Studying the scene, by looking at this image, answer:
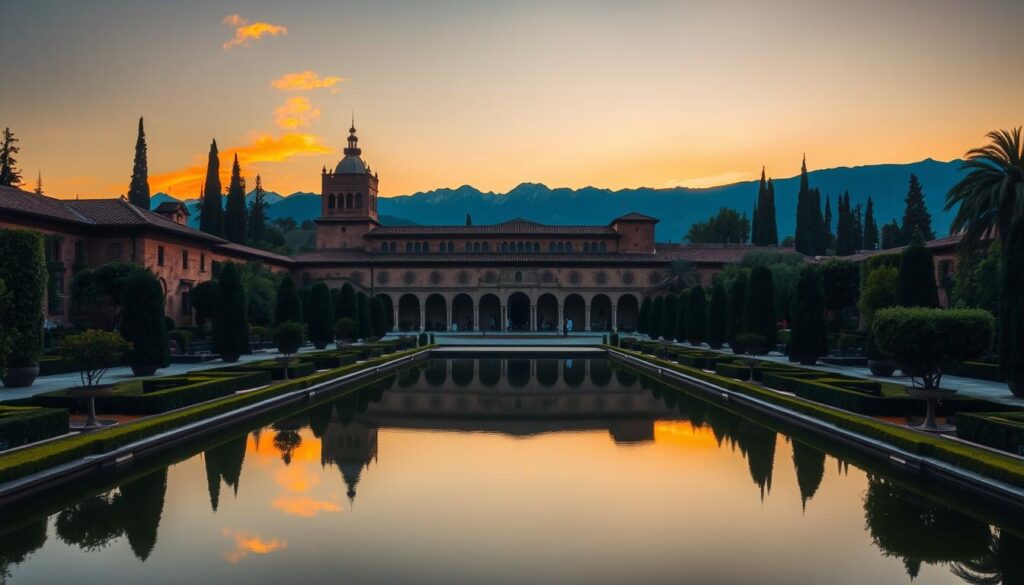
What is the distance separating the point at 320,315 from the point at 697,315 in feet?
63.1

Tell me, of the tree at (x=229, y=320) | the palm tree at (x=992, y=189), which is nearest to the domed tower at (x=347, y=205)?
the tree at (x=229, y=320)

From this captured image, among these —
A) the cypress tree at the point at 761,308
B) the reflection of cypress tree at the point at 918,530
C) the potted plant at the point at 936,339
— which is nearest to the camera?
the reflection of cypress tree at the point at 918,530

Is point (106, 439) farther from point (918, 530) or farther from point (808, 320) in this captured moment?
point (808, 320)

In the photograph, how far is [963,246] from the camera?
27406 mm

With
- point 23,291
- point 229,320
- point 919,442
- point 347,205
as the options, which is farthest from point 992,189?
point 347,205

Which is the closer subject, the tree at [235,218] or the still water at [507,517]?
the still water at [507,517]

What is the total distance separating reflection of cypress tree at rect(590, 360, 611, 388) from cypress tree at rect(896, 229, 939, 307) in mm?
9395

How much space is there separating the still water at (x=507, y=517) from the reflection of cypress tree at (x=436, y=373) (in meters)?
8.88

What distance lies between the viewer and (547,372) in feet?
→ 87.7

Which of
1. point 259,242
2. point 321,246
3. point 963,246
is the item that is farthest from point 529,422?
point 259,242

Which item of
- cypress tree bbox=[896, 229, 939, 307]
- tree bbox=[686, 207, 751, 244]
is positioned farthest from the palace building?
cypress tree bbox=[896, 229, 939, 307]

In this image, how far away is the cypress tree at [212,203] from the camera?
202 feet

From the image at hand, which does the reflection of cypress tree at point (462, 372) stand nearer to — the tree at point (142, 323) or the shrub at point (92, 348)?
the tree at point (142, 323)

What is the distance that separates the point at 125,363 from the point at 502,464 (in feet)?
52.7
